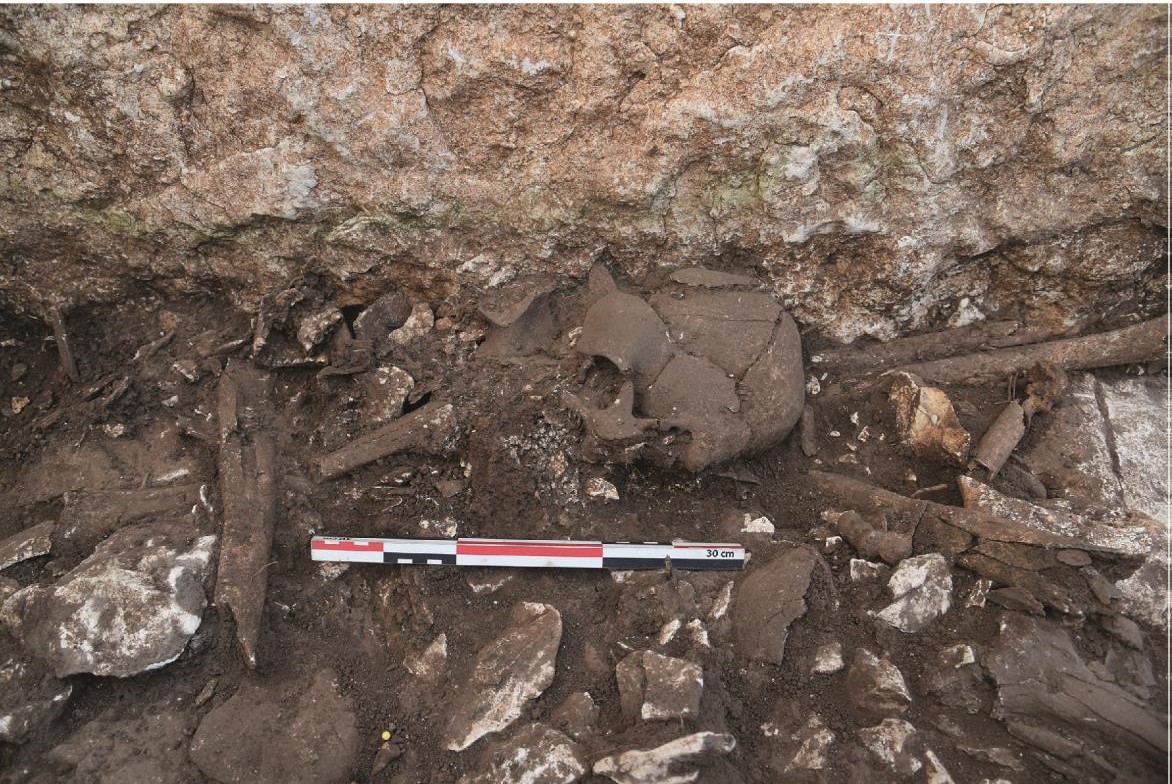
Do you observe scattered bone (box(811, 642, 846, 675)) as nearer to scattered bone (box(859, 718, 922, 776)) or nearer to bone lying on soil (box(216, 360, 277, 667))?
scattered bone (box(859, 718, 922, 776))

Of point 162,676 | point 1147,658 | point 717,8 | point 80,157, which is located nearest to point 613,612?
point 162,676

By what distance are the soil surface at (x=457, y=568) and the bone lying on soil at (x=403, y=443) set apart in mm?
64

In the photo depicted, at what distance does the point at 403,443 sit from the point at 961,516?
244cm

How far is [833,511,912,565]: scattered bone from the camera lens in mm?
3178

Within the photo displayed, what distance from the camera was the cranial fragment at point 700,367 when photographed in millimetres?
3324

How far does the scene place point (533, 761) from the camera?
2.75 m

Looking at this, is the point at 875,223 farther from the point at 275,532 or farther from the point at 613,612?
the point at 275,532

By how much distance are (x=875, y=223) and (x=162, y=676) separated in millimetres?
3657

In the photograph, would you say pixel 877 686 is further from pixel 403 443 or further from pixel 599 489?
pixel 403 443

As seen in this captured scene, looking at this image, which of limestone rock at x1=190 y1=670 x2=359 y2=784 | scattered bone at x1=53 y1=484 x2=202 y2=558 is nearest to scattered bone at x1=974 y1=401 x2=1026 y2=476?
limestone rock at x1=190 y1=670 x2=359 y2=784

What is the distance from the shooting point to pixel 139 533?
10.7 feet

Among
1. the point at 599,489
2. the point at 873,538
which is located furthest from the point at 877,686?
the point at 599,489

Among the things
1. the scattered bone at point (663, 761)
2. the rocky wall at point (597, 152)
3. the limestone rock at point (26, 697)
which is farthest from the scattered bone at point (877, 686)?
the limestone rock at point (26, 697)

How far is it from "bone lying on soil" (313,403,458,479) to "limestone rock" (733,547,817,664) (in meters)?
1.48
